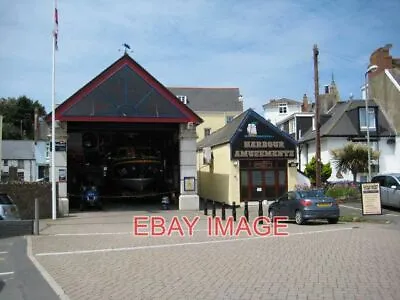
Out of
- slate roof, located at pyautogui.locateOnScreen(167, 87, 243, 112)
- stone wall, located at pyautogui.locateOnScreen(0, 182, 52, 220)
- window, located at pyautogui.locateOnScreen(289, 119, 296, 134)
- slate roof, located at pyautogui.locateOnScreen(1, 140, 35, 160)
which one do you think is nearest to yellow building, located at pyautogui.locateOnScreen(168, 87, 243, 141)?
slate roof, located at pyautogui.locateOnScreen(167, 87, 243, 112)

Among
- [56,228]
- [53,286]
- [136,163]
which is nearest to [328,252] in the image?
[53,286]

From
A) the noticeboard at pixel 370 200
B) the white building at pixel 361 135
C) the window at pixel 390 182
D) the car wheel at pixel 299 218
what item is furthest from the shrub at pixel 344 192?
the car wheel at pixel 299 218

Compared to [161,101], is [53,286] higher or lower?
lower

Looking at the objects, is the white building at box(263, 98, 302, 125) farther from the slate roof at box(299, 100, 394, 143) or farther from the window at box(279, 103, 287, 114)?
the slate roof at box(299, 100, 394, 143)

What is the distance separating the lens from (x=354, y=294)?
296 inches

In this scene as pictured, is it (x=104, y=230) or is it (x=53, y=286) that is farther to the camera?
(x=104, y=230)

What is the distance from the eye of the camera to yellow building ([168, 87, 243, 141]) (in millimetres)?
68062

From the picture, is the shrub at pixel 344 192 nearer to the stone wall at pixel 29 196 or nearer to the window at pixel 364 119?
the window at pixel 364 119

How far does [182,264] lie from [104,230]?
352 inches

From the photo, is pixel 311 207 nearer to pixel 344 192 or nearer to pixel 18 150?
pixel 344 192

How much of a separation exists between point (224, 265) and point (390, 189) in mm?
17205

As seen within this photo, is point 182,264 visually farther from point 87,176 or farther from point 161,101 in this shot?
point 87,176

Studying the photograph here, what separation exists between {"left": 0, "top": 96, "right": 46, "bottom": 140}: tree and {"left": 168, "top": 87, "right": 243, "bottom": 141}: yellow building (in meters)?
34.0

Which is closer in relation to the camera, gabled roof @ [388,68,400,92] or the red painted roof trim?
the red painted roof trim
